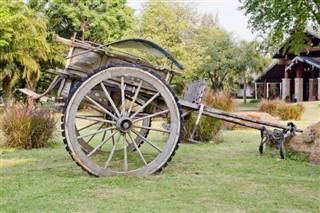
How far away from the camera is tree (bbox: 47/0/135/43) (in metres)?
34.5

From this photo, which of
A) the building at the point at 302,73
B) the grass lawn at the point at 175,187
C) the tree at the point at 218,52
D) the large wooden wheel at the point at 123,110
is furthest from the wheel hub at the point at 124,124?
the tree at the point at 218,52

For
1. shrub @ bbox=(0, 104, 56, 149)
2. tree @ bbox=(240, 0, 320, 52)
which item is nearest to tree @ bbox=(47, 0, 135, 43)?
tree @ bbox=(240, 0, 320, 52)

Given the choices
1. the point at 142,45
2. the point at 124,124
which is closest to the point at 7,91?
the point at 142,45

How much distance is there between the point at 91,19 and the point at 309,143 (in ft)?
97.1

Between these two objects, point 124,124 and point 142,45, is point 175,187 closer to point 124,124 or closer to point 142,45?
point 124,124

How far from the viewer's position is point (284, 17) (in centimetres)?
1156

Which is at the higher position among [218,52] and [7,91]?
[218,52]

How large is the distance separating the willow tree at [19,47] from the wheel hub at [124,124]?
18.8 m

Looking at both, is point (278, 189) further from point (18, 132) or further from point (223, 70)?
point (223, 70)

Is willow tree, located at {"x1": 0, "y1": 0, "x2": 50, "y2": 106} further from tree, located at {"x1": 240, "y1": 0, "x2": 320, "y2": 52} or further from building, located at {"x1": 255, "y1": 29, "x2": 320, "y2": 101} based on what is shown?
building, located at {"x1": 255, "y1": 29, "x2": 320, "y2": 101}

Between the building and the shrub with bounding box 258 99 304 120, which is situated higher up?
the building

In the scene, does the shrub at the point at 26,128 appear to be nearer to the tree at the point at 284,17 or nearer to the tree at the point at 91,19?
the tree at the point at 284,17

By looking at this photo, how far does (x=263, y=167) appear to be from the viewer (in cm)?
759

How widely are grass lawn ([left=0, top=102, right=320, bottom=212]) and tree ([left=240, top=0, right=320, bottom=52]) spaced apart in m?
3.90
